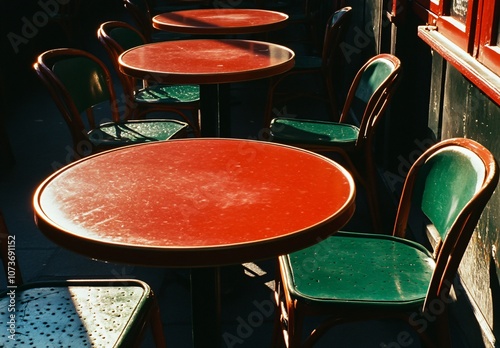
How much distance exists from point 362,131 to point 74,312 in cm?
188

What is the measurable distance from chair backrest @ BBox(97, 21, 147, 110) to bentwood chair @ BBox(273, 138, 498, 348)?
2.19 m

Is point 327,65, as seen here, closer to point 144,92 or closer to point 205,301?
point 144,92

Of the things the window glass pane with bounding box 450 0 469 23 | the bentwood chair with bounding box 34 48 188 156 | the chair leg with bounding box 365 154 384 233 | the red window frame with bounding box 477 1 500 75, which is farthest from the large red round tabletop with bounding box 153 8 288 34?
the red window frame with bounding box 477 1 500 75

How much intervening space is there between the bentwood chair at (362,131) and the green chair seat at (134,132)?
52 centimetres

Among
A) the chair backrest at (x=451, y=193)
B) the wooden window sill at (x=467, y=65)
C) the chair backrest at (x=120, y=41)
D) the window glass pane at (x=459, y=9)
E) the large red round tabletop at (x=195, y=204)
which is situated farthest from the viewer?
the chair backrest at (x=120, y=41)

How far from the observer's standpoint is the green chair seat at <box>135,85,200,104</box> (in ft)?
14.3

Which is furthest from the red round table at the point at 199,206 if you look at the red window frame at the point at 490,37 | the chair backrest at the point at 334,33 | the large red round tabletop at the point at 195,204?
the chair backrest at the point at 334,33

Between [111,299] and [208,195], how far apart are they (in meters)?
0.47

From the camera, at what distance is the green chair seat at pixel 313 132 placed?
A: 360cm

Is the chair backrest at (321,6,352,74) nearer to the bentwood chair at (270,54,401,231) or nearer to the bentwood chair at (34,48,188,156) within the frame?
the bentwood chair at (270,54,401,231)

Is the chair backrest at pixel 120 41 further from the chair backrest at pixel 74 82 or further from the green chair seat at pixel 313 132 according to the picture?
the green chair seat at pixel 313 132

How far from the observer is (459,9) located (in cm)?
302

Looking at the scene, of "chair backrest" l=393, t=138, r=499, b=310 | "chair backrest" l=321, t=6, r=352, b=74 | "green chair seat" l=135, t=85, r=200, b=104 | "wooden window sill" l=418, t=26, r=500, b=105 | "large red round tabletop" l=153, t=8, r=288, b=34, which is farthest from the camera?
"chair backrest" l=321, t=6, r=352, b=74

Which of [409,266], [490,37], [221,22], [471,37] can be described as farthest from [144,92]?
[409,266]
